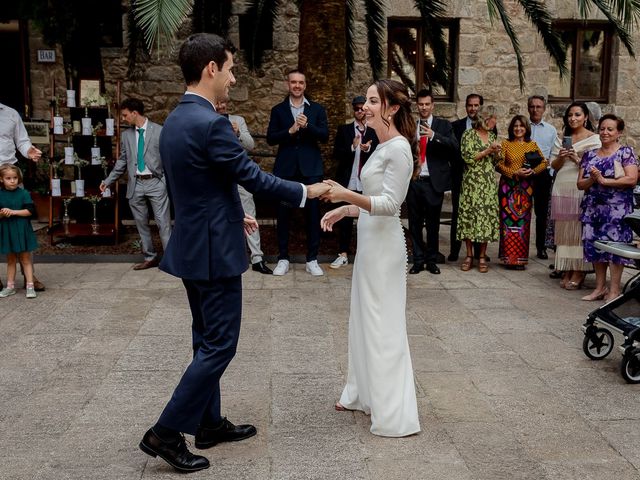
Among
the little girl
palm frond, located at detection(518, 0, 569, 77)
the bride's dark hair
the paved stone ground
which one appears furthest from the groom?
palm frond, located at detection(518, 0, 569, 77)

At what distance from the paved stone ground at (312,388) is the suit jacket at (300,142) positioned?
5.10ft

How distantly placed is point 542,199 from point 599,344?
4281 millimetres

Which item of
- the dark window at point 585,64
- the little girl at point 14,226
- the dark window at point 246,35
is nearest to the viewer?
the little girl at point 14,226

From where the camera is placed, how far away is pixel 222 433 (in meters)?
4.20

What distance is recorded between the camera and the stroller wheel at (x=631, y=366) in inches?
204

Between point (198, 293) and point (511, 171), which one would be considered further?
point (511, 171)

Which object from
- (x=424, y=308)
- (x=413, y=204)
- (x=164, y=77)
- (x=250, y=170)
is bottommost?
(x=424, y=308)

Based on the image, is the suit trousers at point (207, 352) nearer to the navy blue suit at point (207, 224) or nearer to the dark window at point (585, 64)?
the navy blue suit at point (207, 224)

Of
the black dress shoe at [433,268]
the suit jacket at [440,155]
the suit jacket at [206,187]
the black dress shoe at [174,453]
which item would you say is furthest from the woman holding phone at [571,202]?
the black dress shoe at [174,453]

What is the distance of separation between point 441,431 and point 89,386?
232 cm

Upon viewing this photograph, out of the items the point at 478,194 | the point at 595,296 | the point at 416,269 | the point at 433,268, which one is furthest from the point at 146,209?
Result: the point at 595,296

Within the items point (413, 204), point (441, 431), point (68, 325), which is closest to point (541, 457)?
point (441, 431)

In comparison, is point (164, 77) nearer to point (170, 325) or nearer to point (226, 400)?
point (170, 325)

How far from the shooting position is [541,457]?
4031 mm
